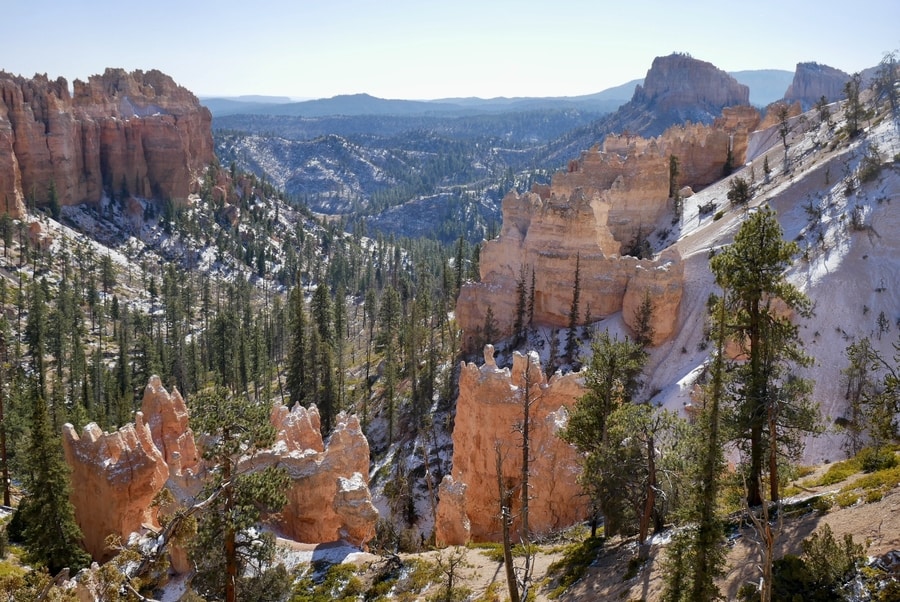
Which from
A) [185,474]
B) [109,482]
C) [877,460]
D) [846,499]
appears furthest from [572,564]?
[109,482]

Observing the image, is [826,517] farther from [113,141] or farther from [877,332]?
[113,141]

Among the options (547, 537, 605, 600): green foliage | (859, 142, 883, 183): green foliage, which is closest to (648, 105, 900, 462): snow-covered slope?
(859, 142, 883, 183): green foliage

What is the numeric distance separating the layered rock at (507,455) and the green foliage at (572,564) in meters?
5.45

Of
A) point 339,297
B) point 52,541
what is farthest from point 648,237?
point 52,541

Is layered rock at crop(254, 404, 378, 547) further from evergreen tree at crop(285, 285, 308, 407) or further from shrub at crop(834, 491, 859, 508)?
evergreen tree at crop(285, 285, 308, 407)

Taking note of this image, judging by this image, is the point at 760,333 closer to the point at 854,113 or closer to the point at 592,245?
the point at 592,245

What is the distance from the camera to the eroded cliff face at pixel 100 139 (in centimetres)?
11494

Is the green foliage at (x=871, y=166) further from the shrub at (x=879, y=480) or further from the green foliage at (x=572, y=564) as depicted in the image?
the green foliage at (x=572, y=564)

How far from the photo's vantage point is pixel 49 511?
95.5 ft

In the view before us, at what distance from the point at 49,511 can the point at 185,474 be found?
6.87 meters

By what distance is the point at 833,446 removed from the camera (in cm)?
3155

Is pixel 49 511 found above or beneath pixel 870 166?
beneath

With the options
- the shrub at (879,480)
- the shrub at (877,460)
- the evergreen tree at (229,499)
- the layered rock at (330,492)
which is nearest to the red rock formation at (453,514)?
the layered rock at (330,492)

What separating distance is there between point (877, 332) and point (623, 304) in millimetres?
15625
